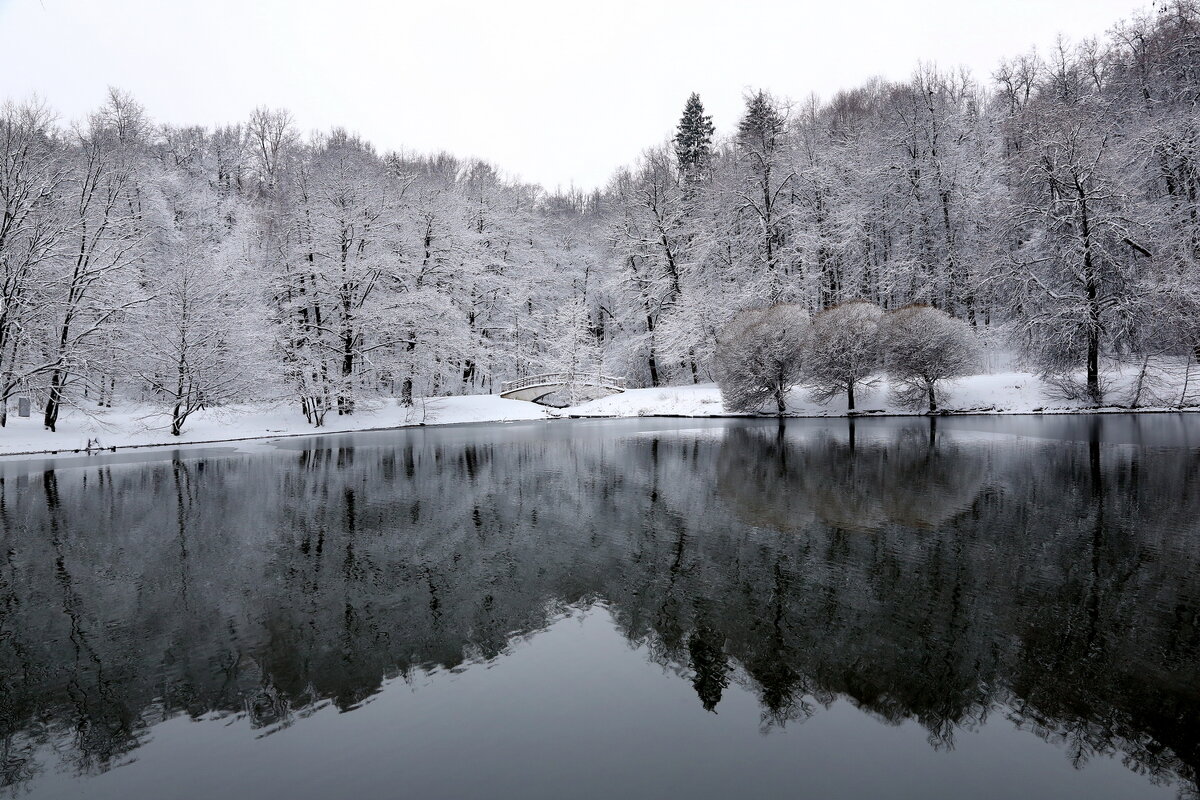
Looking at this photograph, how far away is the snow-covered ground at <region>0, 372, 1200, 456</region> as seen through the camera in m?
26.0

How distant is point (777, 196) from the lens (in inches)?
1570

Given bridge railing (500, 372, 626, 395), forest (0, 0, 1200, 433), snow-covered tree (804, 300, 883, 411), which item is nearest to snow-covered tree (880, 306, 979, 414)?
snow-covered tree (804, 300, 883, 411)

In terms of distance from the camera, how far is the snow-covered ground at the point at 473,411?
85.5 feet

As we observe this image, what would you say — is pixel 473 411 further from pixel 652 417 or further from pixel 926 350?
pixel 926 350

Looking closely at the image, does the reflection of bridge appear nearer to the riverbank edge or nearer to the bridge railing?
the bridge railing

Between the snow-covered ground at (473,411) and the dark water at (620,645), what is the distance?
17208 mm

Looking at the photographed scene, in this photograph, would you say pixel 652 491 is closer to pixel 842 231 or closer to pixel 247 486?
pixel 247 486

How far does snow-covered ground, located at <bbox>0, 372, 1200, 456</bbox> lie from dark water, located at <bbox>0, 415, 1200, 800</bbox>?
677 inches

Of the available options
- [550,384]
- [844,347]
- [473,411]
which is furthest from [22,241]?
[844,347]

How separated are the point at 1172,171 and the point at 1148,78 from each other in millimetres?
7609

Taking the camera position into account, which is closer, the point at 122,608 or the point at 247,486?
the point at 122,608

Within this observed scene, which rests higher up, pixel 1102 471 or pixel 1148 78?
pixel 1148 78

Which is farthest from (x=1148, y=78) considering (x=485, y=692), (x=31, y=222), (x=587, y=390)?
(x=31, y=222)

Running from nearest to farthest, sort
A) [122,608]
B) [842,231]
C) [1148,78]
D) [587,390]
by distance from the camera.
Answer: [122,608] → [1148,78] → [842,231] → [587,390]
